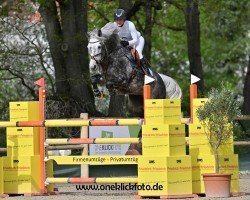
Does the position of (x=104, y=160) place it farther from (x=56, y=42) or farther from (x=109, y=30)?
(x=56, y=42)

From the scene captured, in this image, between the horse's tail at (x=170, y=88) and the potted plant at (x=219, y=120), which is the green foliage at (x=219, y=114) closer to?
the potted plant at (x=219, y=120)

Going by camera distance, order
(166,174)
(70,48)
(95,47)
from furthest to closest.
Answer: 1. (70,48)
2. (95,47)
3. (166,174)

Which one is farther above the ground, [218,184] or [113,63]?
[113,63]

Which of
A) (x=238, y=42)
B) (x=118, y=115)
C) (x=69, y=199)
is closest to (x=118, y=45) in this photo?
(x=69, y=199)

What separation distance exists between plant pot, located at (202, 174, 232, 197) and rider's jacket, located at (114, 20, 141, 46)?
4.98 metres

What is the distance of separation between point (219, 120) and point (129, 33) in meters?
5.01

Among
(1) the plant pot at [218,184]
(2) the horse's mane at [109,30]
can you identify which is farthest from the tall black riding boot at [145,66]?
(1) the plant pot at [218,184]

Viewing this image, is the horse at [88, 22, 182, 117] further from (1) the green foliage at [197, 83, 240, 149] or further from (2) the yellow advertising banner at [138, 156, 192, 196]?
(1) the green foliage at [197, 83, 240, 149]

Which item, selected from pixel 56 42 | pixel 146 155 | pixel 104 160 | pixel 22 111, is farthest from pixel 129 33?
pixel 56 42

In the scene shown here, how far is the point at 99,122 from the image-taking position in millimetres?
15516

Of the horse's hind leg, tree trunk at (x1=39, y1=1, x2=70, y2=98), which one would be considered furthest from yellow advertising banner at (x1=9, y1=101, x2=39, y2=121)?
tree trunk at (x1=39, y1=1, x2=70, y2=98)

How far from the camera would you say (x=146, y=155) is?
590 inches

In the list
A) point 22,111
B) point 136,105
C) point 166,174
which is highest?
point 136,105

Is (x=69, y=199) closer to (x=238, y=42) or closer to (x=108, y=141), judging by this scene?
(x=108, y=141)
